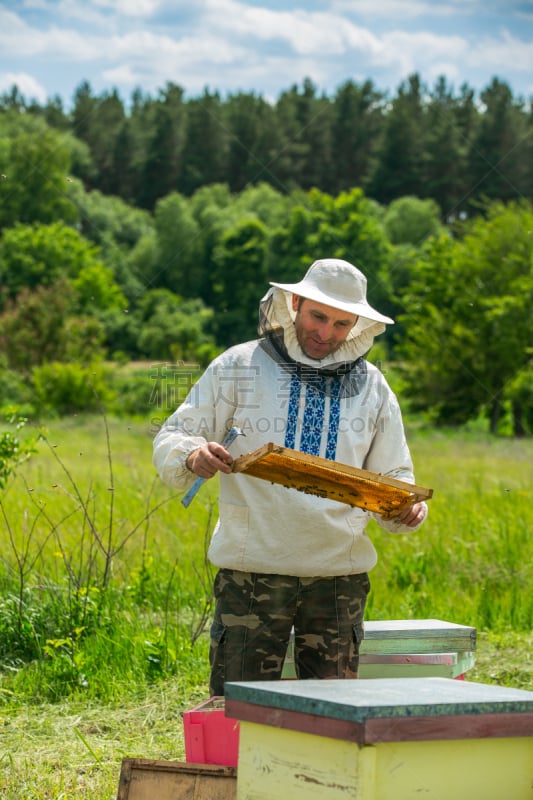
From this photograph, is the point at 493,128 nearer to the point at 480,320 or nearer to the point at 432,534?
the point at 480,320

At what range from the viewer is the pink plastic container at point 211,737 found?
124 inches

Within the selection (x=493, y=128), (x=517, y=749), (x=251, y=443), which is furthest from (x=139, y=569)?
(x=493, y=128)

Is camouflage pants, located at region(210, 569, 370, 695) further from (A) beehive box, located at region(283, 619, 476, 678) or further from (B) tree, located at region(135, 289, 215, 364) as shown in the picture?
(B) tree, located at region(135, 289, 215, 364)

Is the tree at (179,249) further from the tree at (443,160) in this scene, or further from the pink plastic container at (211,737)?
the pink plastic container at (211,737)

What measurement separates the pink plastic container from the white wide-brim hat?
4.71 feet

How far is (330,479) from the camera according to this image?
10.7 feet

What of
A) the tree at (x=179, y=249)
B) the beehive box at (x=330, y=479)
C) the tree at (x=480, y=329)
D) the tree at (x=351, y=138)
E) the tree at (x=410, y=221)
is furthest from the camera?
the tree at (x=351, y=138)

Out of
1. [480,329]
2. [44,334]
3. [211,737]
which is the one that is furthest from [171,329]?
[211,737]

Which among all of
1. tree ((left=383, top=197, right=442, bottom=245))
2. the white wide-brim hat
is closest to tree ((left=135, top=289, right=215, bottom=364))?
tree ((left=383, top=197, right=442, bottom=245))

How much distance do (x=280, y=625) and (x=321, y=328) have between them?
108cm

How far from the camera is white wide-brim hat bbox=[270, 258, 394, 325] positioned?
3.56 meters

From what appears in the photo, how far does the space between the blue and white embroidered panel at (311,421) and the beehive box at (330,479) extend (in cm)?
20

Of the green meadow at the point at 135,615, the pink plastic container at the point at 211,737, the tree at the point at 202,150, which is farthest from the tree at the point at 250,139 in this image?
the pink plastic container at the point at 211,737

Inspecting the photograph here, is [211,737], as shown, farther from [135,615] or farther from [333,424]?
[135,615]
